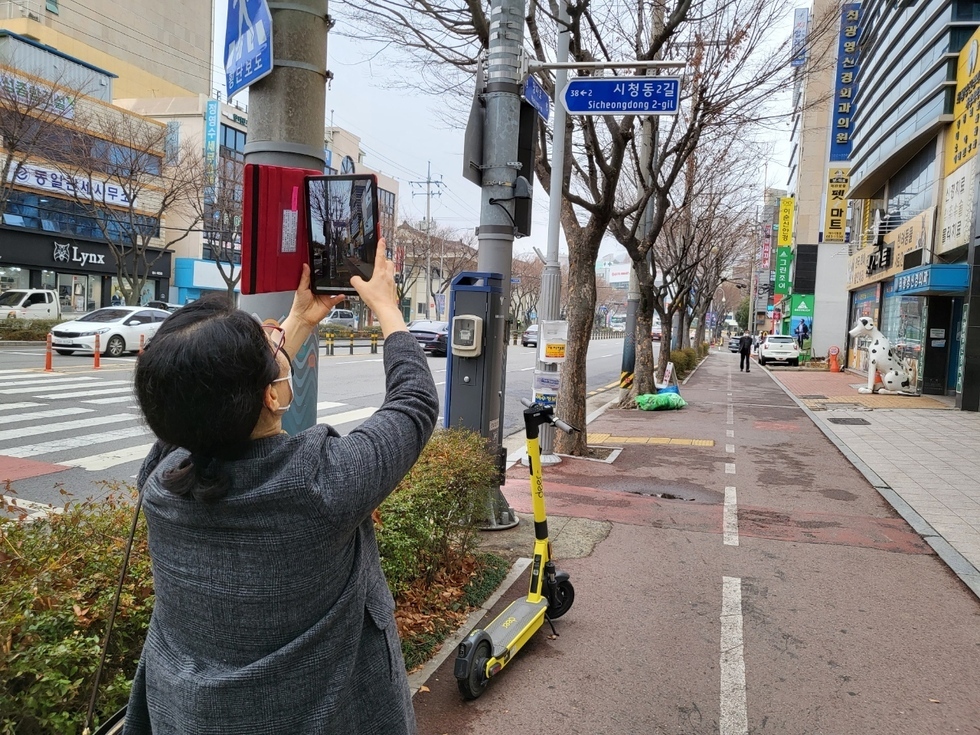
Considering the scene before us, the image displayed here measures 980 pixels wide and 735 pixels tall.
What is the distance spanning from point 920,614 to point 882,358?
55.4 ft

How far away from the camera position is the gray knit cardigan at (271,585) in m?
1.32

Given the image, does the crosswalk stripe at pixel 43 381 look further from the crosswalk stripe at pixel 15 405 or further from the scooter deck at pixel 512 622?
the scooter deck at pixel 512 622

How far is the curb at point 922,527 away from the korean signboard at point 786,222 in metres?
33.8

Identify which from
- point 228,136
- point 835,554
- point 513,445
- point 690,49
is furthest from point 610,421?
point 228,136

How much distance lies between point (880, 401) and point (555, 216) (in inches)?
497

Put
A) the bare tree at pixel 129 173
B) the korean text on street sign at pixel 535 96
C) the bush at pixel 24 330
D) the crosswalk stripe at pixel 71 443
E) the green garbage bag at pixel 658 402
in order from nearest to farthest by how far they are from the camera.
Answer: the korean text on street sign at pixel 535 96
the crosswalk stripe at pixel 71 443
the green garbage bag at pixel 658 402
the bush at pixel 24 330
the bare tree at pixel 129 173

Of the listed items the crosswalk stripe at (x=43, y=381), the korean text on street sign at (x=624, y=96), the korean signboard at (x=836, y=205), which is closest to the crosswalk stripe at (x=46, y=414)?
the crosswalk stripe at (x=43, y=381)

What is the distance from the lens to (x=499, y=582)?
482cm

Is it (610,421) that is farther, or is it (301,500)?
(610,421)

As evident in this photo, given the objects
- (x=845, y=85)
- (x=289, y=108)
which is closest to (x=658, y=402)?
(x=289, y=108)

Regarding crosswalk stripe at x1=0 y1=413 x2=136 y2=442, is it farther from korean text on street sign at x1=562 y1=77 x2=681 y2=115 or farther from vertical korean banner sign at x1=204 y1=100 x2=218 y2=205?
vertical korean banner sign at x1=204 y1=100 x2=218 y2=205

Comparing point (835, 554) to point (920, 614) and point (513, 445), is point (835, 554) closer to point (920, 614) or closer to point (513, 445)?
point (920, 614)

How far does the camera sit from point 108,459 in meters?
8.06

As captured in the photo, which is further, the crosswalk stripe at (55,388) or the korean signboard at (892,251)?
the korean signboard at (892,251)
